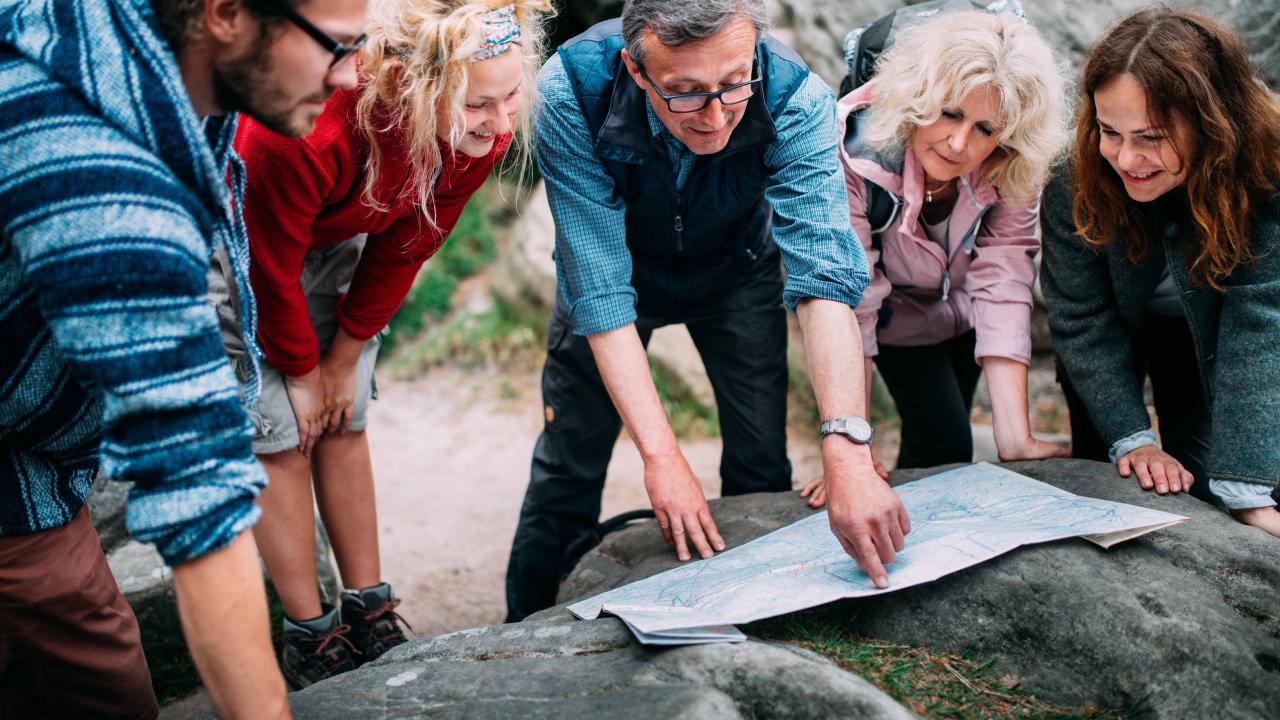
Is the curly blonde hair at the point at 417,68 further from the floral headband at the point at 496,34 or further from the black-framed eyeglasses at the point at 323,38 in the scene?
the black-framed eyeglasses at the point at 323,38

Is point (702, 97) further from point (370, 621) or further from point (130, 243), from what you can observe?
point (370, 621)

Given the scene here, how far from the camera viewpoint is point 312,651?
2.57 meters

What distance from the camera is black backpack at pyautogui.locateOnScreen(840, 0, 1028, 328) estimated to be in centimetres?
271

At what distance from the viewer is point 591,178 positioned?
2494mm

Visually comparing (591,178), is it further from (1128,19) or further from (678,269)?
(1128,19)

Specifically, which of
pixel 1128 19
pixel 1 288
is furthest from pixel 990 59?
pixel 1 288

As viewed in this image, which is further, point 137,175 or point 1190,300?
point 1190,300

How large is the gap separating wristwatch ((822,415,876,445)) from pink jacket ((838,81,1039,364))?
586 millimetres

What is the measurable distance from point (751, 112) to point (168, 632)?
2225 mm

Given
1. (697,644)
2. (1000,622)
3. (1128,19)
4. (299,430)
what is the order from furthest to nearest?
(299,430)
(1128,19)
(1000,622)
(697,644)

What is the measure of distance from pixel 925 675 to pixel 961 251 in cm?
131

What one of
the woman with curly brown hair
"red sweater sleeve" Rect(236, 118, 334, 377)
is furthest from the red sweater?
the woman with curly brown hair

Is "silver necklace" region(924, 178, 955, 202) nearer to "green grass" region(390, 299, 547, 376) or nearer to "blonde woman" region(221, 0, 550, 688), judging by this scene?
"blonde woman" region(221, 0, 550, 688)

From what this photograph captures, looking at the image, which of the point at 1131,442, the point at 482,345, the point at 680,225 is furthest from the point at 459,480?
the point at 1131,442
